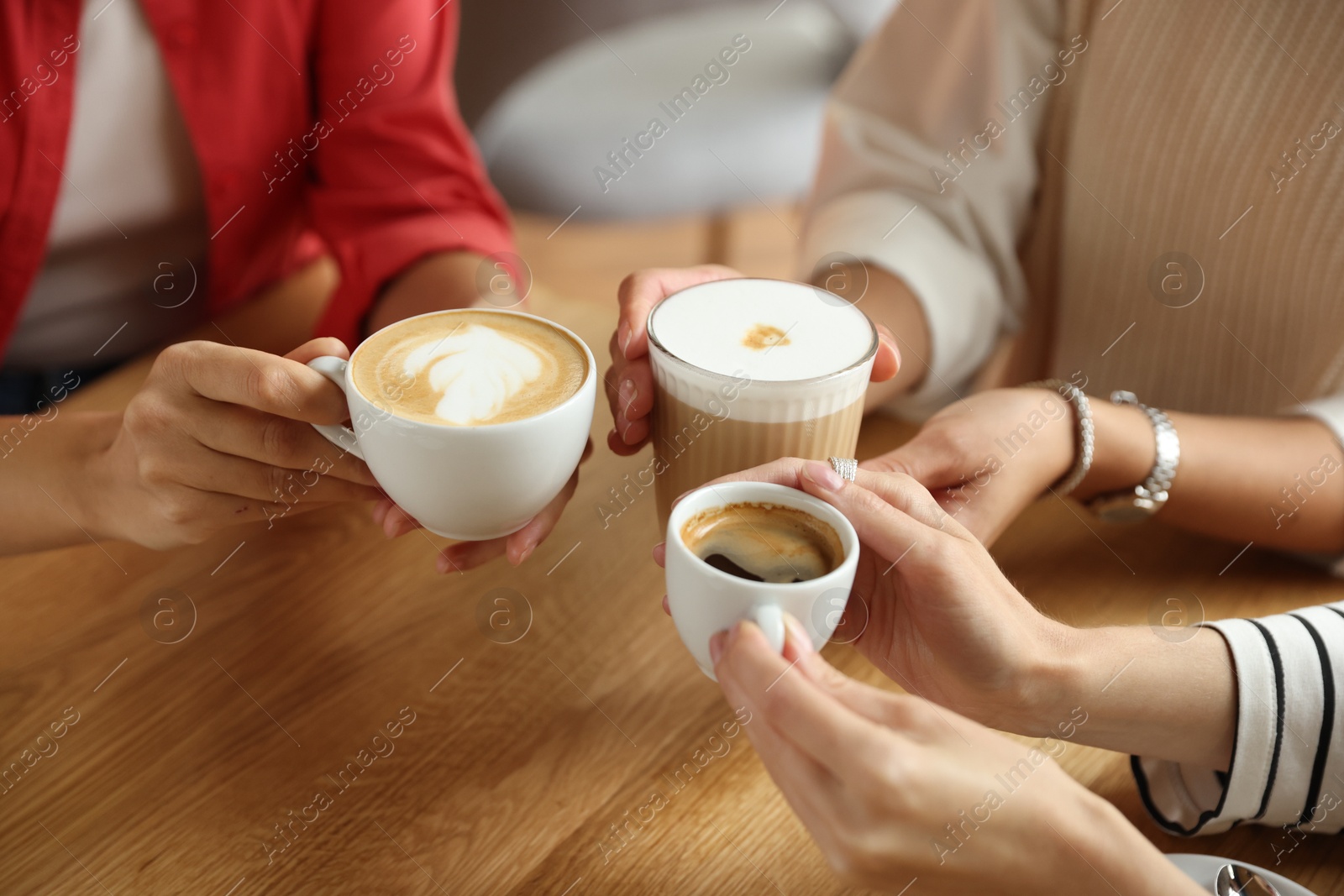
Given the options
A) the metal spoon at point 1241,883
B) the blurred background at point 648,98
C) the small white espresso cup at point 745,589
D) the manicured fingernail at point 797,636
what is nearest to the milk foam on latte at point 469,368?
the small white espresso cup at point 745,589

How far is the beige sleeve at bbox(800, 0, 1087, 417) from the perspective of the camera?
1191 millimetres

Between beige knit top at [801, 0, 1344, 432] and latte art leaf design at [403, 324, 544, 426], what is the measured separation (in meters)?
0.53

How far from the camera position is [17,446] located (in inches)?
35.9

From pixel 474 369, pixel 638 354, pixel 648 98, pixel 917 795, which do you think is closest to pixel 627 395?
pixel 638 354

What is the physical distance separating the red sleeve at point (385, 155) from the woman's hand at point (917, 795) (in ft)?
2.79

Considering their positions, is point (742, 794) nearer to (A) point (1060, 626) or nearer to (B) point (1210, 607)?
→ (A) point (1060, 626)

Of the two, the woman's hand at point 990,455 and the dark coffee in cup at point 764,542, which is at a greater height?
the dark coffee in cup at point 764,542

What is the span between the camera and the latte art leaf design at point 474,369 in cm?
74

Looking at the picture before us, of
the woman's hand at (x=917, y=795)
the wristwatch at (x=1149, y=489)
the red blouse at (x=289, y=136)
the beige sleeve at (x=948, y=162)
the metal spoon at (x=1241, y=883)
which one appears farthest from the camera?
the beige sleeve at (x=948, y=162)

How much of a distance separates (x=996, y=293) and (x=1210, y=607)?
0.48m

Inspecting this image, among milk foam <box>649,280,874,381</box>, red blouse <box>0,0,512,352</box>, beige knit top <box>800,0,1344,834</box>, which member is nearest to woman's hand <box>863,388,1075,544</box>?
milk foam <box>649,280,874,381</box>

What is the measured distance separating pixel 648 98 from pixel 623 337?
59.3 inches

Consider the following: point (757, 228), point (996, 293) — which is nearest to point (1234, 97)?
point (996, 293)

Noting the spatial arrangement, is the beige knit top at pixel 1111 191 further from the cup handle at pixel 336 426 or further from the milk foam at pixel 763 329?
the cup handle at pixel 336 426
